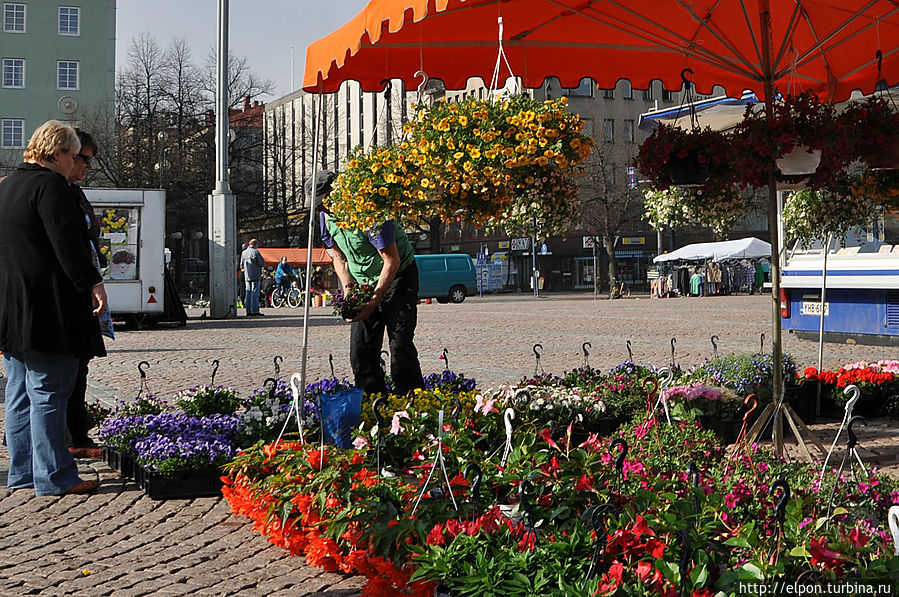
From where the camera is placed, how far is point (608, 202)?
53812 mm

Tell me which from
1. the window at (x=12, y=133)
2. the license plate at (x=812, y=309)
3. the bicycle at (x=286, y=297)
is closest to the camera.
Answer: the license plate at (x=812, y=309)

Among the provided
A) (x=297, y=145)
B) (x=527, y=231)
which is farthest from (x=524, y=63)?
(x=297, y=145)

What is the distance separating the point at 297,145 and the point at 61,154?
5926cm

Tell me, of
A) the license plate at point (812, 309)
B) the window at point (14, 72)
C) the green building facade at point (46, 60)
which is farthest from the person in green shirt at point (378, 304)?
the window at point (14, 72)

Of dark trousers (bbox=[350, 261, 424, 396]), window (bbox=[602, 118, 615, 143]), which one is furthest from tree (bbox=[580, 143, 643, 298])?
dark trousers (bbox=[350, 261, 424, 396])

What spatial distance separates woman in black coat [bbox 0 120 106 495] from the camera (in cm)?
569

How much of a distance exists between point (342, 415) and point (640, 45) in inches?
137

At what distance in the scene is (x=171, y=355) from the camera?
48.2ft

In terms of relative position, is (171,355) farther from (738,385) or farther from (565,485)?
(565,485)

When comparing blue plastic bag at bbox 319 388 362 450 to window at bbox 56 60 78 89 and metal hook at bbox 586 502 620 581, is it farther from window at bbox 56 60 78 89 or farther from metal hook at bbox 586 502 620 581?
window at bbox 56 60 78 89

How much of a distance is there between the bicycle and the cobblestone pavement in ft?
48.5

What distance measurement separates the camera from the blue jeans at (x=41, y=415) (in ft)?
18.8

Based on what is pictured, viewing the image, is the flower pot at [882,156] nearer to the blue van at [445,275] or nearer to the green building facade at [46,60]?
the blue van at [445,275]

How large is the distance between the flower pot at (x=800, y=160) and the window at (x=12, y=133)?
63145 millimetres
